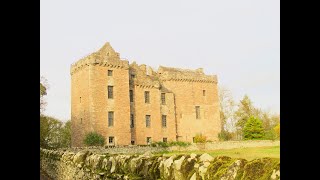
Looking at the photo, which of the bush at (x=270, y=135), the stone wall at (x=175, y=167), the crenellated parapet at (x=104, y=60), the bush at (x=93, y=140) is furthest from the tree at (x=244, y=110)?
the stone wall at (x=175, y=167)

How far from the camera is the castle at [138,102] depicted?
31.4m

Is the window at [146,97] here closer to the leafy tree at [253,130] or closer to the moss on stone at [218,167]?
the leafy tree at [253,130]

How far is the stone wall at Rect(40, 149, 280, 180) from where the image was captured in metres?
2.44

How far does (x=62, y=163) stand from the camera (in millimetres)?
9984

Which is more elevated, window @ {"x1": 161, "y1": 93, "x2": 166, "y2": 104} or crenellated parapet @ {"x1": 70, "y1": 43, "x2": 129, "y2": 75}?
crenellated parapet @ {"x1": 70, "y1": 43, "x2": 129, "y2": 75}

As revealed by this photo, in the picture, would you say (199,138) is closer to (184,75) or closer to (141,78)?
(184,75)

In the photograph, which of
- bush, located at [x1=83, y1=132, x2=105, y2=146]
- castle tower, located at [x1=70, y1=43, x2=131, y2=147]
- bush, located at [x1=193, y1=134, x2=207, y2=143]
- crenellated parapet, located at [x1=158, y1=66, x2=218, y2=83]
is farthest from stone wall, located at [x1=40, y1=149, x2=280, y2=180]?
crenellated parapet, located at [x1=158, y1=66, x2=218, y2=83]

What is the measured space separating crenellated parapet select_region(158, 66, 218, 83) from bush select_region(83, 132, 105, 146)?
13074mm

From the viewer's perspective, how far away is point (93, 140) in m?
29.1

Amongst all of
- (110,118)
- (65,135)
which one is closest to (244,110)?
(110,118)

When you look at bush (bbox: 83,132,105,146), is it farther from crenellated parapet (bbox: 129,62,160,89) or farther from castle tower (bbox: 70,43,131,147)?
crenellated parapet (bbox: 129,62,160,89)

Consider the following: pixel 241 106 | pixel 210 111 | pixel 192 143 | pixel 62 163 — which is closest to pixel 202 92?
pixel 210 111

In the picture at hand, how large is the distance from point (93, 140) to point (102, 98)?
4424mm
